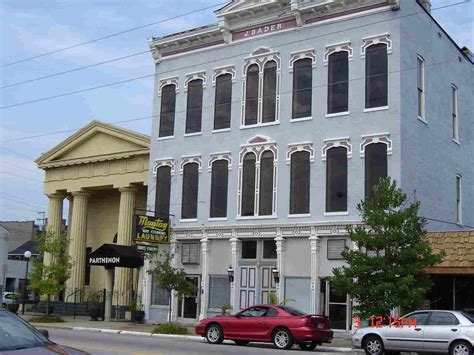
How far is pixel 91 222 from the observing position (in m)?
41.5

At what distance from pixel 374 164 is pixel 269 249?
20.5 feet

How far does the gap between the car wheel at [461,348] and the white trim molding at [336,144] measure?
11.4 metres

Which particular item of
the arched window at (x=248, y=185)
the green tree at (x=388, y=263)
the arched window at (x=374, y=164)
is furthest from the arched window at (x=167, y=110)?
the green tree at (x=388, y=263)

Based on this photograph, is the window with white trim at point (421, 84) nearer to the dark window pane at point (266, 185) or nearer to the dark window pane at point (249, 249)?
the dark window pane at point (266, 185)

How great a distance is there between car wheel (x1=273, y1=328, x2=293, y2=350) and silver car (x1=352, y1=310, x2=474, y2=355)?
7.87 ft

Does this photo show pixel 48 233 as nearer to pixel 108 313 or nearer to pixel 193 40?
pixel 108 313

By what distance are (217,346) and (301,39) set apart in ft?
48.4

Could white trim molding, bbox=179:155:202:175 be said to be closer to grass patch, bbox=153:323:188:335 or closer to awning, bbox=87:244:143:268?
awning, bbox=87:244:143:268

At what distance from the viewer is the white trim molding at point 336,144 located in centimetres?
2761

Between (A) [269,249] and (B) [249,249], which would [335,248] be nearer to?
(A) [269,249]

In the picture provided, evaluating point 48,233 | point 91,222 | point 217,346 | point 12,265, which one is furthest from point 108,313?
point 12,265

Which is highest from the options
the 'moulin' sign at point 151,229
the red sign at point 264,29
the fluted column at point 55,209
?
the red sign at point 264,29

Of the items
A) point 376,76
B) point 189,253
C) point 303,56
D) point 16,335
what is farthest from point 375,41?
point 16,335

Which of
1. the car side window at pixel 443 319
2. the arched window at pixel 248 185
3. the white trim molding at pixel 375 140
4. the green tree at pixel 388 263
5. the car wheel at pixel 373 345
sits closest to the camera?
the car side window at pixel 443 319
